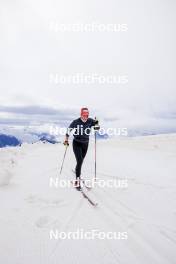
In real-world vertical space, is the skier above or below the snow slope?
above

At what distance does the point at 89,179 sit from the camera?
10.8 metres

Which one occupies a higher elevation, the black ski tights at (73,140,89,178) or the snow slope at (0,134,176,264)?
the black ski tights at (73,140,89,178)

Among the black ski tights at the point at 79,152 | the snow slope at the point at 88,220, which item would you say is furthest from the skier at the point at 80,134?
the snow slope at the point at 88,220

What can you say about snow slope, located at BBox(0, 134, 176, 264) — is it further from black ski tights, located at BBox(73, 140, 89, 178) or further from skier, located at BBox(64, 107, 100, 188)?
skier, located at BBox(64, 107, 100, 188)

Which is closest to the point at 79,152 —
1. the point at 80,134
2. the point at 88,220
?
the point at 80,134

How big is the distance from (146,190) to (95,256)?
171 inches

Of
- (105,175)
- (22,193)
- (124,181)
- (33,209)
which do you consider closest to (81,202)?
(33,209)

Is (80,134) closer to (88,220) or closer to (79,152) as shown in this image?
(79,152)

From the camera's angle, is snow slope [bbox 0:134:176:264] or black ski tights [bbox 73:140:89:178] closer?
snow slope [bbox 0:134:176:264]

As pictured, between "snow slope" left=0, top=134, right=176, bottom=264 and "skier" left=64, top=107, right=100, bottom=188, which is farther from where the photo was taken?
"skier" left=64, top=107, right=100, bottom=188

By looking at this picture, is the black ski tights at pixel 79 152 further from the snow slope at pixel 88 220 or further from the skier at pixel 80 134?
the snow slope at pixel 88 220

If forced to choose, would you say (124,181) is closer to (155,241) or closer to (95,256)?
(155,241)

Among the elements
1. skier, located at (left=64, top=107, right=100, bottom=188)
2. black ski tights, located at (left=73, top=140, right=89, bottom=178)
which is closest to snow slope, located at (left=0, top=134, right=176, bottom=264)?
black ski tights, located at (left=73, top=140, right=89, bottom=178)

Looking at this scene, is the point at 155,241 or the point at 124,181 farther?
the point at 124,181
